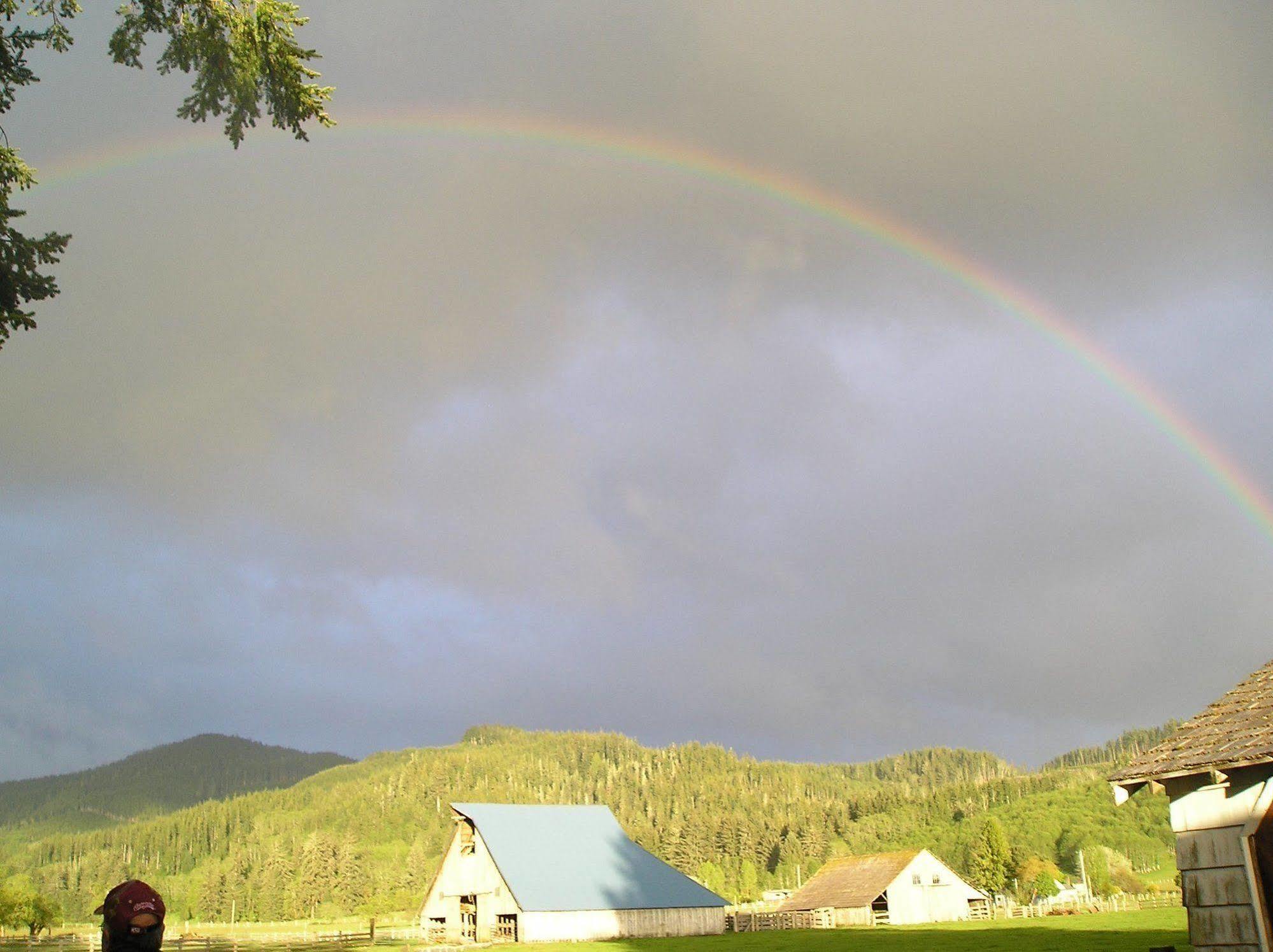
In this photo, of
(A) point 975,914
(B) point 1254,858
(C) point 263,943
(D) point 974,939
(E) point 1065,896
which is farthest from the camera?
(E) point 1065,896

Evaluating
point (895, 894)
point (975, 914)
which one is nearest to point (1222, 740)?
point (895, 894)

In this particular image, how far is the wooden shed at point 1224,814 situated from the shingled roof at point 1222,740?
16 millimetres

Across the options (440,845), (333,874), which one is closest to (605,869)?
(333,874)

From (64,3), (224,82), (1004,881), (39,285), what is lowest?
(1004,881)

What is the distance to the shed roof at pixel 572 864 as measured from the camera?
174 ft

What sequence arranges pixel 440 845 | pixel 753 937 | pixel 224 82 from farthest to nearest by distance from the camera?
pixel 440 845 < pixel 753 937 < pixel 224 82

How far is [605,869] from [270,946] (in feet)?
59.8

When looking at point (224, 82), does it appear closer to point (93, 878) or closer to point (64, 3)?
point (64, 3)

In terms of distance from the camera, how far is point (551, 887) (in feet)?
174

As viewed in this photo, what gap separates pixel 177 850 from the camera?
643 ft

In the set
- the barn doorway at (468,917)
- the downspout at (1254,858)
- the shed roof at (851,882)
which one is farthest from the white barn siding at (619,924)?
the downspout at (1254,858)

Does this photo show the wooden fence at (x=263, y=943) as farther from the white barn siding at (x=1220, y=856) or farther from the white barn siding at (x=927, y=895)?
the white barn siding at (x=1220, y=856)

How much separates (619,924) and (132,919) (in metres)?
53.7

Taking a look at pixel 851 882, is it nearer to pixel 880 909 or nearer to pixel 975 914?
pixel 880 909
